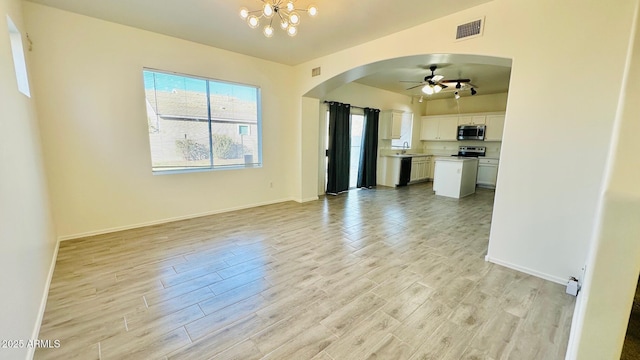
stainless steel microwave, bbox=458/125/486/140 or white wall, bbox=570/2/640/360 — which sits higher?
stainless steel microwave, bbox=458/125/486/140

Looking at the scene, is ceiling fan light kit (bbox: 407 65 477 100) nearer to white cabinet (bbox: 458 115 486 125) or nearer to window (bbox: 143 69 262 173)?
white cabinet (bbox: 458 115 486 125)

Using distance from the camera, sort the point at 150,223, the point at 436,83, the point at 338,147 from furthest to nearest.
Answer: the point at 338,147 < the point at 436,83 < the point at 150,223

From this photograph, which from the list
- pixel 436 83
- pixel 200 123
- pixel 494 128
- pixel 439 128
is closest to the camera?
pixel 200 123

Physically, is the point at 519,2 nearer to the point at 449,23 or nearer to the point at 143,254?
the point at 449,23

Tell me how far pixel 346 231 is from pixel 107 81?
3866mm

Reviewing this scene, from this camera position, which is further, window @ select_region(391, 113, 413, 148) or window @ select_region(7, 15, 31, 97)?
window @ select_region(391, 113, 413, 148)

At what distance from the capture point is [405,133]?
27.7ft

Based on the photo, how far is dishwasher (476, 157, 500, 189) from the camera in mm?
7406

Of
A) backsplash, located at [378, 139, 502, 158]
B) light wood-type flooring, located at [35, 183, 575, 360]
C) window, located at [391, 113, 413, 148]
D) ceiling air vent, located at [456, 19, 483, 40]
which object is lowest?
light wood-type flooring, located at [35, 183, 575, 360]

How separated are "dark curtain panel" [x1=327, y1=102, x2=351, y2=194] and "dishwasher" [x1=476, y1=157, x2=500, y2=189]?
4408 millimetres

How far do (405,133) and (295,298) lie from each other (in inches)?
296

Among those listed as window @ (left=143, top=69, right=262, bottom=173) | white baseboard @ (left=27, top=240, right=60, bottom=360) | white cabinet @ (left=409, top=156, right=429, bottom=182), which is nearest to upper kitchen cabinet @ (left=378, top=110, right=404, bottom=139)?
white cabinet @ (left=409, top=156, right=429, bottom=182)

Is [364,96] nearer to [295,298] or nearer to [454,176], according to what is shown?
[454,176]

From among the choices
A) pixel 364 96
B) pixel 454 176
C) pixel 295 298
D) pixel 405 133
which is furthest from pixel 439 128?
pixel 295 298
